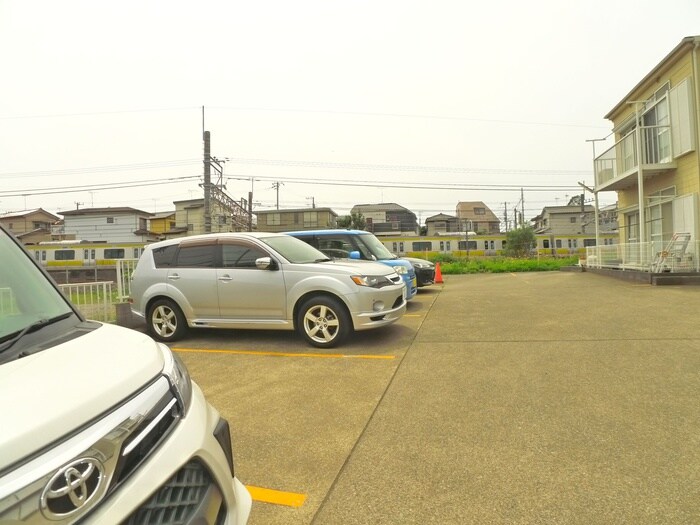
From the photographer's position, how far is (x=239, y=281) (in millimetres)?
5711

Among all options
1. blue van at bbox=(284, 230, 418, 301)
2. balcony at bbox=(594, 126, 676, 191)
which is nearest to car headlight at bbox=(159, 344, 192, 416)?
blue van at bbox=(284, 230, 418, 301)

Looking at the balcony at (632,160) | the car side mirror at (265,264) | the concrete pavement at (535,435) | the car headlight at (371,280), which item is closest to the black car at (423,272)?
the concrete pavement at (535,435)

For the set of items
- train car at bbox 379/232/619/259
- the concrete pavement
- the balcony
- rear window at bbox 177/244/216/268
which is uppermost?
the balcony

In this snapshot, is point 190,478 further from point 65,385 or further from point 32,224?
point 32,224

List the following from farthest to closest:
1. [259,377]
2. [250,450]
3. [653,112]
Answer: [653,112]
[259,377]
[250,450]

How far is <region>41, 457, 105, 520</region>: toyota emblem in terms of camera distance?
92 cm

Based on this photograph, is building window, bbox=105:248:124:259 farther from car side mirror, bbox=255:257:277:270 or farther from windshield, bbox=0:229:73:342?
windshield, bbox=0:229:73:342

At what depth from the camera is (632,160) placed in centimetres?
1439

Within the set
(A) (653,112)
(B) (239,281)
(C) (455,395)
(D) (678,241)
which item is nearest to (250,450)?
(C) (455,395)

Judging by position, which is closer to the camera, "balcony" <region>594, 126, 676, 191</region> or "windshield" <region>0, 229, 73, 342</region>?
"windshield" <region>0, 229, 73, 342</region>

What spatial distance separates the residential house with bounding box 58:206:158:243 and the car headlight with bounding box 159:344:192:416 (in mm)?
55823

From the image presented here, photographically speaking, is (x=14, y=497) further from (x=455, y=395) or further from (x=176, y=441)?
(x=455, y=395)

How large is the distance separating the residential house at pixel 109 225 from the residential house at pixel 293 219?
13.9 meters

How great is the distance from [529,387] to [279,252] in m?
3.53
